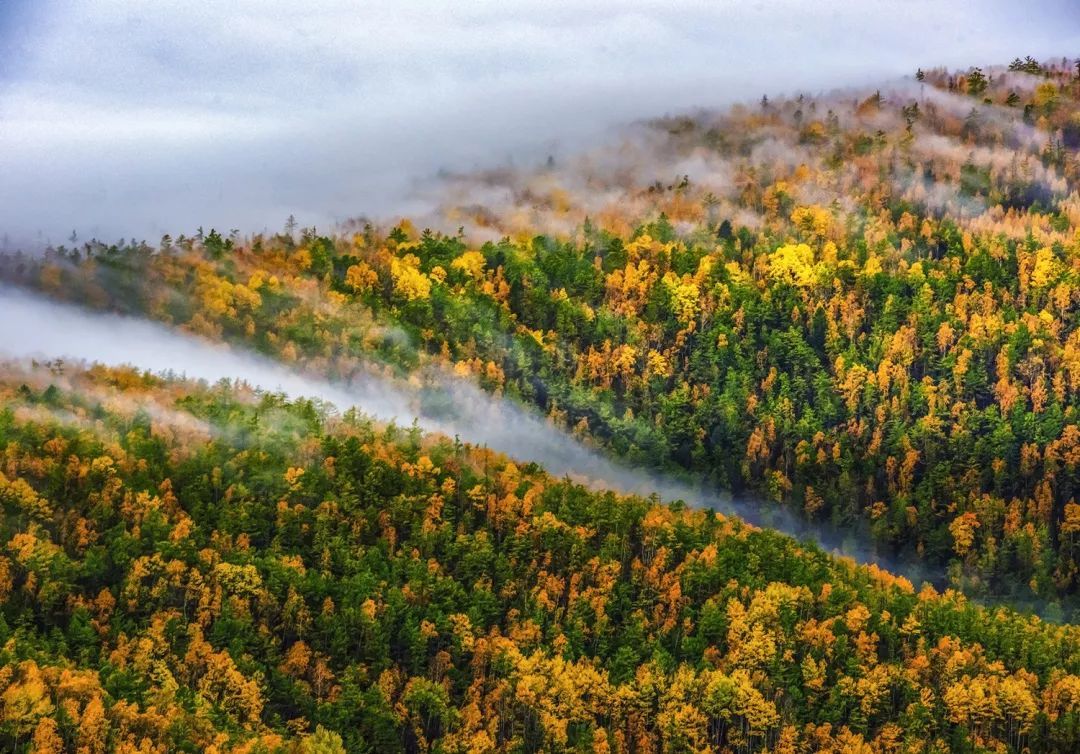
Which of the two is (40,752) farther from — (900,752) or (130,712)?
(900,752)

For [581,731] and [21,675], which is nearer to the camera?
[21,675]

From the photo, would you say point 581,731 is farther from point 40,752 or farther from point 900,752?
point 40,752

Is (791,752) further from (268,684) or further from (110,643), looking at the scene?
(110,643)

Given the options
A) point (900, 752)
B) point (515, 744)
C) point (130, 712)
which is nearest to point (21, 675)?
point (130, 712)

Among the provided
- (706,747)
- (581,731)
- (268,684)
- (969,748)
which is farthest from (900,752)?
(268,684)

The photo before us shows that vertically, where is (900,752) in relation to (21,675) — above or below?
below

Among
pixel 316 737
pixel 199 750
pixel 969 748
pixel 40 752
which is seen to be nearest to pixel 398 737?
pixel 316 737

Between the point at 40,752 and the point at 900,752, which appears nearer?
the point at 40,752
